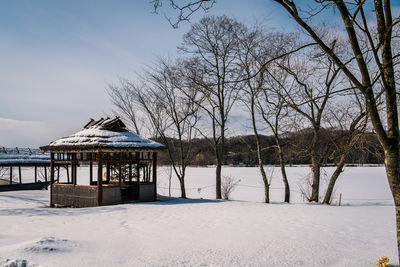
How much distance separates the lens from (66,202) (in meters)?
13.6

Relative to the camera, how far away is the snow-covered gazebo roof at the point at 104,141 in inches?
490

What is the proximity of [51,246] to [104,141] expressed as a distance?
7.36 metres

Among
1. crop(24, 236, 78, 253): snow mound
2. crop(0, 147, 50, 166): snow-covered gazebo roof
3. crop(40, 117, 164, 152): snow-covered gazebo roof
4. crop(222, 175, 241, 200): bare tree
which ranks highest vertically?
crop(40, 117, 164, 152): snow-covered gazebo roof

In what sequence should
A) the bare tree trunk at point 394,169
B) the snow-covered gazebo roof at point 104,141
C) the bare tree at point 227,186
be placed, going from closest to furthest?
1. the bare tree trunk at point 394,169
2. the snow-covered gazebo roof at point 104,141
3. the bare tree at point 227,186

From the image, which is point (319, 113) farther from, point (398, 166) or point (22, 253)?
point (22, 253)

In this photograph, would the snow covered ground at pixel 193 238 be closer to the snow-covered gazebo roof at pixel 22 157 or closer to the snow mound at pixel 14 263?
the snow mound at pixel 14 263

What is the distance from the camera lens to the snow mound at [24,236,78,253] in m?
5.31

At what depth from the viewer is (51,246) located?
5.54 meters

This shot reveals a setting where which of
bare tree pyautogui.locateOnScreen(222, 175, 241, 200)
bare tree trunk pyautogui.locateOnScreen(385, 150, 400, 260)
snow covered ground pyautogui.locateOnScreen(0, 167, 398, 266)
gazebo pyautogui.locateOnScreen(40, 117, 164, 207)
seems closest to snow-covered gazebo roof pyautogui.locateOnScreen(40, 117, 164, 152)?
gazebo pyautogui.locateOnScreen(40, 117, 164, 207)

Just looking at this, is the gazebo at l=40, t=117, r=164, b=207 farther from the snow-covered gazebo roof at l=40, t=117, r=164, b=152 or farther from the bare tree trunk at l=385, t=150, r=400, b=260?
the bare tree trunk at l=385, t=150, r=400, b=260

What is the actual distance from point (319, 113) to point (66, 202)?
473 inches

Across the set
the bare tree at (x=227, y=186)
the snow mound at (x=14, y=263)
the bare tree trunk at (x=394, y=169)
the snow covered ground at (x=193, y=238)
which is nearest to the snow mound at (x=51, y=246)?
the snow covered ground at (x=193, y=238)

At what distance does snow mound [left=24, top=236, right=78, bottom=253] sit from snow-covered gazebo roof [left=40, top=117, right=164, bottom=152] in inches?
259

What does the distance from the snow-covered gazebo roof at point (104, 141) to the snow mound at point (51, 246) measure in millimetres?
6583
